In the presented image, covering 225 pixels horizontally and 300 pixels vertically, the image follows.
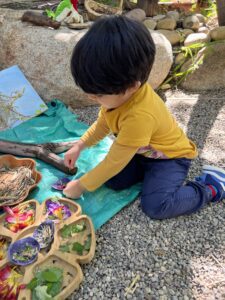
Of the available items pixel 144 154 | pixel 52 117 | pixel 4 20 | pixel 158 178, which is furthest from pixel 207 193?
pixel 4 20

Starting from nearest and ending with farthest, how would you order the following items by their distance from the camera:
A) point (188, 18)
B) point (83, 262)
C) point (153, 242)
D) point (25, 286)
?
point (25, 286), point (83, 262), point (153, 242), point (188, 18)

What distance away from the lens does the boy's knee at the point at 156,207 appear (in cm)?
188

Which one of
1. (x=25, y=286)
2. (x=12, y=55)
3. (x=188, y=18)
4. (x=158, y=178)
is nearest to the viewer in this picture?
(x=25, y=286)

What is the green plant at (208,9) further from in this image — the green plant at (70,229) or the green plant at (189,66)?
the green plant at (70,229)

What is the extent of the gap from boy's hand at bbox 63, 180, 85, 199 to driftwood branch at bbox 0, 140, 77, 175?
12.9 inches

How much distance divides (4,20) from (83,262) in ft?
7.99

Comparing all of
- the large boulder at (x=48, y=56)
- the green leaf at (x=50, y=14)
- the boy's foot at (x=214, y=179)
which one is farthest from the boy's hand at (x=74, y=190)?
the green leaf at (x=50, y=14)

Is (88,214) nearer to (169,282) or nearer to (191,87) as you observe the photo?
(169,282)

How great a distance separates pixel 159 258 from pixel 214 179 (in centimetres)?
61

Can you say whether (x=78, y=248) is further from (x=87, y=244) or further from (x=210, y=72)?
(x=210, y=72)

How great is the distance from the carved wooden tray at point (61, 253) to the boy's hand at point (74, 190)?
62 millimetres

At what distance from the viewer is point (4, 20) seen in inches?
126

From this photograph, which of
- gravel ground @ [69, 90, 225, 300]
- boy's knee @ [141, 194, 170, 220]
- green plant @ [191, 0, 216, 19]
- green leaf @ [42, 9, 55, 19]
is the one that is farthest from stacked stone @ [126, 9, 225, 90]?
boy's knee @ [141, 194, 170, 220]

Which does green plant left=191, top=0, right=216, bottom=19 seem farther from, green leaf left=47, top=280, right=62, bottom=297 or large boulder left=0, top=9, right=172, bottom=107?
green leaf left=47, top=280, right=62, bottom=297
